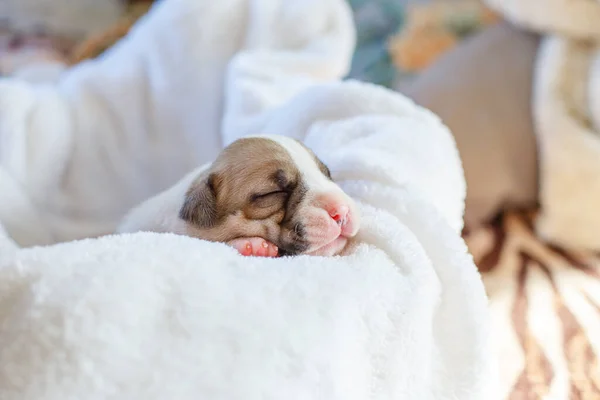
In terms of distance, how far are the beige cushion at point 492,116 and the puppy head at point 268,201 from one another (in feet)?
2.44

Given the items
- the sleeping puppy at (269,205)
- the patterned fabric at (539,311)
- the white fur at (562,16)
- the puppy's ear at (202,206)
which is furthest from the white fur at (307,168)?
the white fur at (562,16)

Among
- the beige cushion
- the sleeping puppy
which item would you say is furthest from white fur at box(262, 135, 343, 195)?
the beige cushion

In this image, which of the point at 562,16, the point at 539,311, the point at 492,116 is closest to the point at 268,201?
the point at 539,311

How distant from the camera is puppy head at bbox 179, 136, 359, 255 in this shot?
2.53 feet

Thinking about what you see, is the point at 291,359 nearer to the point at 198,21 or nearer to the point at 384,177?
the point at 384,177

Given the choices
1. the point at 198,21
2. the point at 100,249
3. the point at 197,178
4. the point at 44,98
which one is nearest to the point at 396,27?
the point at 198,21

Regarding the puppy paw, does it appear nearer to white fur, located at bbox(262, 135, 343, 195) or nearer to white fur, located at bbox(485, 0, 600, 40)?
white fur, located at bbox(262, 135, 343, 195)

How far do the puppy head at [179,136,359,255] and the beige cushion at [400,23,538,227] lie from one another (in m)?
0.74

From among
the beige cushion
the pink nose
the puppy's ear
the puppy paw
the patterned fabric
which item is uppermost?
the pink nose

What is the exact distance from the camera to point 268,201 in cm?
81

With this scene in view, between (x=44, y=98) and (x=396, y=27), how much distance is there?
1.07m

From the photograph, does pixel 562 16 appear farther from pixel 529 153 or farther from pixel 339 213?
pixel 339 213

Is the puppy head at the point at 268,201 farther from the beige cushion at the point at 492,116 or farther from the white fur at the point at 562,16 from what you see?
the white fur at the point at 562,16

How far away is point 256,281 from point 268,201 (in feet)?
0.66
